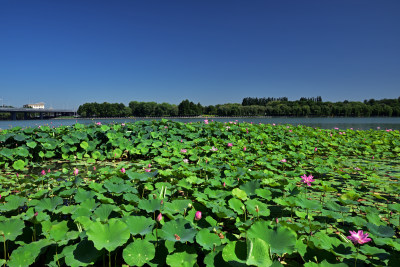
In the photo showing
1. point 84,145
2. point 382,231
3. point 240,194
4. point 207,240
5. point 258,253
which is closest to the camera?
point 258,253

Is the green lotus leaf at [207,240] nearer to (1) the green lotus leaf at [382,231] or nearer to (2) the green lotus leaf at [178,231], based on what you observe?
(2) the green lotus leaf at [178,231]

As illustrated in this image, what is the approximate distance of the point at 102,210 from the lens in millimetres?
1449

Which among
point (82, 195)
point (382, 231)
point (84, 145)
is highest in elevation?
point (84, 145)

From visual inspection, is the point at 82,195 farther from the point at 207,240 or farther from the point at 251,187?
the point at 251,187

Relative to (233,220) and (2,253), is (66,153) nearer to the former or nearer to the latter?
(2,253)

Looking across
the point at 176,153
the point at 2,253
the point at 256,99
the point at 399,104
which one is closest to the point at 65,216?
the point at 2,253

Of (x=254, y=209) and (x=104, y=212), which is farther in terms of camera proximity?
(x=254, y=209)

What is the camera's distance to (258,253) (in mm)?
949

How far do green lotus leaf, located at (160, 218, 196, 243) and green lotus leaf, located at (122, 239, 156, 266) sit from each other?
0.36 ft

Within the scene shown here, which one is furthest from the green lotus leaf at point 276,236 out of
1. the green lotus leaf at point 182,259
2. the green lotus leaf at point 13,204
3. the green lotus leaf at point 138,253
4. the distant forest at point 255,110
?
the distant forest at point 255,110

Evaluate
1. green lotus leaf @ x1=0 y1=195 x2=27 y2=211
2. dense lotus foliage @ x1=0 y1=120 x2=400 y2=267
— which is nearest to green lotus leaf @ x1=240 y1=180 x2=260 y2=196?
dense lotus foliage @ x1=0 y1=120 x2=400 y2=267

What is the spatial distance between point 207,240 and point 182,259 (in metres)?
0.19

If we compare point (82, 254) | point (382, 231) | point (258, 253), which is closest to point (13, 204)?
point (82, 254)

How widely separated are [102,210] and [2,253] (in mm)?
601
